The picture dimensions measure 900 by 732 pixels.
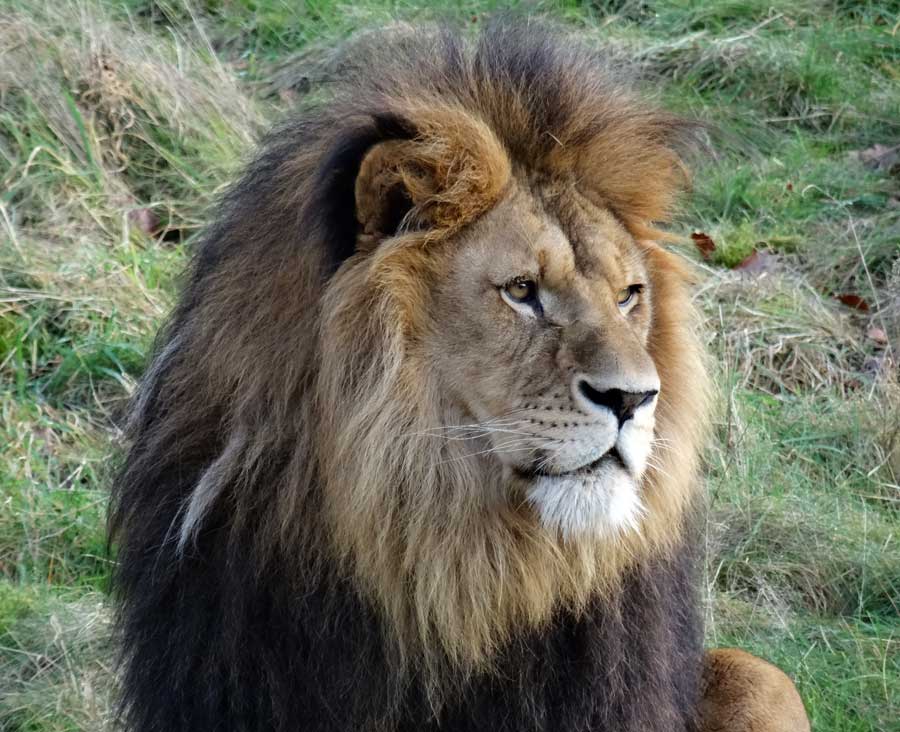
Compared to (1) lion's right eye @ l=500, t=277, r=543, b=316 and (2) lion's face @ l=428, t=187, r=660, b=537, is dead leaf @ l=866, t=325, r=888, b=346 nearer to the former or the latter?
(2) lion's face @ l=428, t=187, r=660, b=537

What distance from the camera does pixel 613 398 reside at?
2.31 meters

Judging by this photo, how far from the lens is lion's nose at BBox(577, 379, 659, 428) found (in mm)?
2307

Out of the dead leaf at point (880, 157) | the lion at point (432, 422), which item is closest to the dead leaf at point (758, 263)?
the dead leaf at point (880, 157)

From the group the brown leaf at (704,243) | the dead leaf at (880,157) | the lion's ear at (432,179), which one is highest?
the lion's ear at (432,179)

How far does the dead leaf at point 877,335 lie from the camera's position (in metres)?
5.38

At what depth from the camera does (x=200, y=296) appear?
2.77 m

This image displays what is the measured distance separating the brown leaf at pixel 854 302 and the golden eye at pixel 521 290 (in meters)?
3.51

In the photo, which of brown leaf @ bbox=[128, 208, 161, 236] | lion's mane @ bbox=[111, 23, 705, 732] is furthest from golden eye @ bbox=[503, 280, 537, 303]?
brown leaf @ bbox=[128, 208, 161, 236]

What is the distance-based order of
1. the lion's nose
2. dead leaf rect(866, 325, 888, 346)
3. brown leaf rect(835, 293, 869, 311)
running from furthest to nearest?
Result: 1. brown leaf rect(835, 293, 869, 311)
2. dead leaf rect(866, 325, 888, 346)
3. the lion's nose

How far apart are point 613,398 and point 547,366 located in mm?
130

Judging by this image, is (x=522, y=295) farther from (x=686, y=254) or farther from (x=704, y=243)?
(x=704, y=243)

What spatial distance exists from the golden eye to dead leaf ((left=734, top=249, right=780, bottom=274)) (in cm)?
351

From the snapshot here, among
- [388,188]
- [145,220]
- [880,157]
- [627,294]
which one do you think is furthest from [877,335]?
[388,188]

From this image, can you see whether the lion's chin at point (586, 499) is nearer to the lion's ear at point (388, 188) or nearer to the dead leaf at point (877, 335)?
the lion's ear at point (388, 188)
